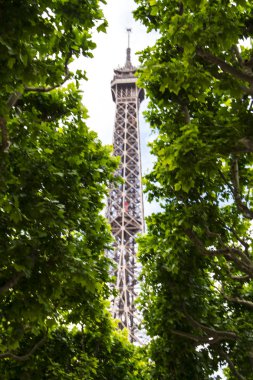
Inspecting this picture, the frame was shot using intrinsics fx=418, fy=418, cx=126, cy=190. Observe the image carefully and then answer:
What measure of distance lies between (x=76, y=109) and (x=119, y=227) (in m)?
32.7

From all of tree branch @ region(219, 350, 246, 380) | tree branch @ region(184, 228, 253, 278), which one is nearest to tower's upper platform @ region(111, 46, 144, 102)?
tree branch @ region(219, 350, 246, 380)

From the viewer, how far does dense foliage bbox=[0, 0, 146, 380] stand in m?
4.80

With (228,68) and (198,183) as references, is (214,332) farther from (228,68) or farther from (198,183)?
(228,68)

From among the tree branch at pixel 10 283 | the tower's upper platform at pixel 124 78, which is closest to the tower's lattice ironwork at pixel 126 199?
the tower's upper platform at pixel 124 78

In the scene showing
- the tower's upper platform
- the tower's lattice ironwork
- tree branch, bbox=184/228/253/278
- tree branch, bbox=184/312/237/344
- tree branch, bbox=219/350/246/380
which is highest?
the tower's upper platform

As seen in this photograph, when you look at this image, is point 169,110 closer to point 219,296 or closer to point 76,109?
point 76,109

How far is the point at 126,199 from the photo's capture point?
44438 millimetres

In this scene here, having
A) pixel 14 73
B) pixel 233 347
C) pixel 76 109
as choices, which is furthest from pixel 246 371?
pixel 14 73

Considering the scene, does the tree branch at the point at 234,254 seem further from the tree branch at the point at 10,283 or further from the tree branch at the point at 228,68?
the tree branch at the point at 10,283

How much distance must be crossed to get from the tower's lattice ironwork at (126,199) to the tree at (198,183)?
2023 cm

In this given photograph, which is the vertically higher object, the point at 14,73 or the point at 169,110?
the point at 169,110

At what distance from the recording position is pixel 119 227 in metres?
41.2

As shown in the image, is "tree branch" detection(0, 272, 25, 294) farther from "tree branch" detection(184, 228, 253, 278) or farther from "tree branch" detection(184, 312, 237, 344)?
"tree branch" detection(184, 312, 237, 344)

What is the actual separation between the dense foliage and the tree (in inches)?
51.3
